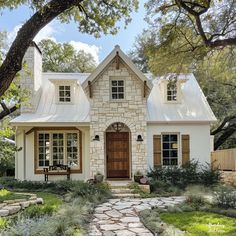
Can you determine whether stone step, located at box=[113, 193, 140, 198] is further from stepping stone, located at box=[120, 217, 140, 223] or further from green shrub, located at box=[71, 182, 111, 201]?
stepping stone, located at box=[120, 217, 140, 223]

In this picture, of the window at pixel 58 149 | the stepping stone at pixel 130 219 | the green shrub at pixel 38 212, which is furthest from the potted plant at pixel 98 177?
the green shrub at pixel 38 212

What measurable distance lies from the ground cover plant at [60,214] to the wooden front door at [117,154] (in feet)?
7.92

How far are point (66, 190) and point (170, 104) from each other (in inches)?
273

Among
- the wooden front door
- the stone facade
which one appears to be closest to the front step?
the stone facade

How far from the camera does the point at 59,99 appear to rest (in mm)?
16938

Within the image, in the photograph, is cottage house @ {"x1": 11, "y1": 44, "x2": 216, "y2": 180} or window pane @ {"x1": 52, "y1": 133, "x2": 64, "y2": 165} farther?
window pane @ {"x1": 52, "y1": 133, "x2": 64, "y2": 165}

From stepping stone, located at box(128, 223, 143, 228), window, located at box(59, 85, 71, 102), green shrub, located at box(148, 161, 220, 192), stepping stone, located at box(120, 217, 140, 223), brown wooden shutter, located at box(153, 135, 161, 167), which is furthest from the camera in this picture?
window, located at box(59, 85, 71, 102)

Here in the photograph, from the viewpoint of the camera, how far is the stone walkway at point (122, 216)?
7.23m

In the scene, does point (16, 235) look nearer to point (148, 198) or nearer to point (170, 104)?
point (148, 198)

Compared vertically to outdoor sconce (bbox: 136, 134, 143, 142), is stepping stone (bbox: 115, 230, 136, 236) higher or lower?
lower

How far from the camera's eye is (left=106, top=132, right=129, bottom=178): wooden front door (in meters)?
15.4

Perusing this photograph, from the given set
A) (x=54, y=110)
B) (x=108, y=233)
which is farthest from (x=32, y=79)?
(x=108, y=233)

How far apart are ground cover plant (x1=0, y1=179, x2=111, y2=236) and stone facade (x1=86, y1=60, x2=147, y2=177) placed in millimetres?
2064

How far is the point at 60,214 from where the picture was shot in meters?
7.79
